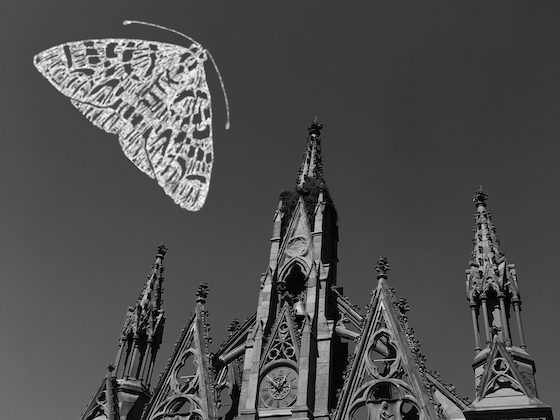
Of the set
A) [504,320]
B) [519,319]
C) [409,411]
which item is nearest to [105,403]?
[409,411]

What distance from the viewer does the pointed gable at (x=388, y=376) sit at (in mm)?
21047

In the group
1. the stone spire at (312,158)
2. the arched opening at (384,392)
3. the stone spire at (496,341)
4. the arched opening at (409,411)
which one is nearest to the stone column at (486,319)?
the stone spire at (496,341)

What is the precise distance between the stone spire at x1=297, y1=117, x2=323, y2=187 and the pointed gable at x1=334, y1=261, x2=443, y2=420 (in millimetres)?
8587

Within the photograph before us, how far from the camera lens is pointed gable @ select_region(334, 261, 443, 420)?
21.0m

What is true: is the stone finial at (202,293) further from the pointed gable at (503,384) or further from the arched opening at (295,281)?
the pointed gable at (503,384)

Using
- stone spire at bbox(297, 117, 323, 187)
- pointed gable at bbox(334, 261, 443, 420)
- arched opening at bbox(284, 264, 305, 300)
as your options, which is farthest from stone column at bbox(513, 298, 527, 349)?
stone spire at bbox(297, 117, 323, 187)

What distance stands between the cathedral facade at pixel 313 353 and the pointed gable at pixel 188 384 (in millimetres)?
39

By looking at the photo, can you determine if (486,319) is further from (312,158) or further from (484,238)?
(312,158)

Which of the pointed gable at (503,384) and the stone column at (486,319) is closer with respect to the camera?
the pointed gable at (503,384)

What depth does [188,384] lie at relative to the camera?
952 inches

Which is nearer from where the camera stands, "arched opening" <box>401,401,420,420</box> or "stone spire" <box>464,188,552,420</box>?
"stone spire" <box>464,188,552,420</box>

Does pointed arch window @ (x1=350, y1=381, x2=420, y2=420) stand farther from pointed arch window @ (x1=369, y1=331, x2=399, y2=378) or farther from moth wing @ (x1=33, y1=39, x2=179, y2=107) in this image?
moth wing @ (x1=33, y1=39, x2=179, y2=107)

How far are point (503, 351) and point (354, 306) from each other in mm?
7042

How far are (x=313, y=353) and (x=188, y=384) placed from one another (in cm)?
454
